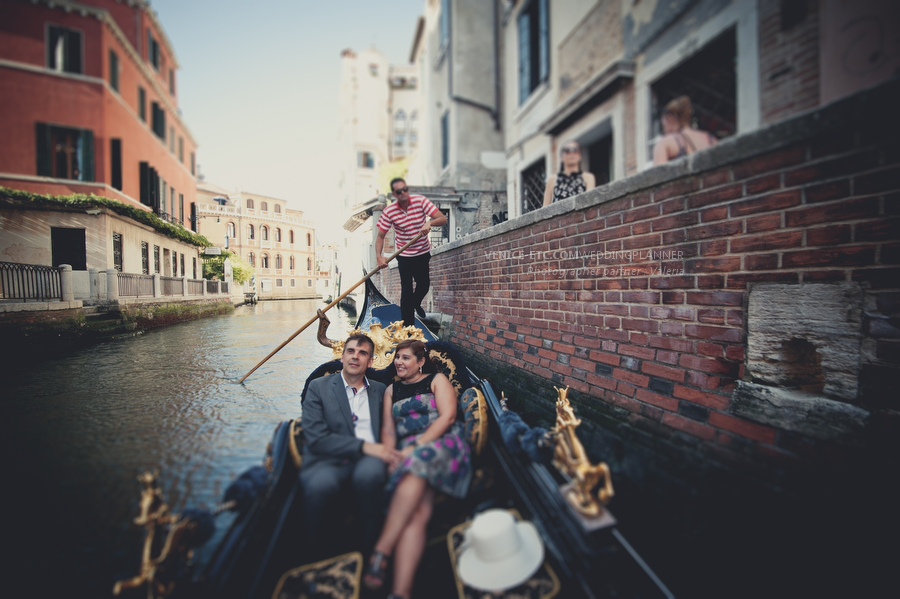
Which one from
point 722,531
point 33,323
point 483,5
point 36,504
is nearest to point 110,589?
point 36,504

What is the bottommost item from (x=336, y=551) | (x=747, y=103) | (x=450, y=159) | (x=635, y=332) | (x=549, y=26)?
(x=336, y=551)

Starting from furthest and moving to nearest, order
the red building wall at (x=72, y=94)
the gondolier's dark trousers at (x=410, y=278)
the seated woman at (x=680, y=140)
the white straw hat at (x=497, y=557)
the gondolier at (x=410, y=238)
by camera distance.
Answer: the red building wall at (x=72, y=94) → the gondolier's dark trousers at (x=410, y=278) → the gondolier at (x=410, y=238) → the seated woman at (x=680, y=140) → the white straw hat at (x=497, y=557)

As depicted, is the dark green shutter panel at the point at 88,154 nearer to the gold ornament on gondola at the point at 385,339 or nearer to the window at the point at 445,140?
the window at the point at 445,140

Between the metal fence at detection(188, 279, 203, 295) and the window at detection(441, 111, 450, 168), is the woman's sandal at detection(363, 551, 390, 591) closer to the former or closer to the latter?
the window at detection(441, 111, 450, 168)

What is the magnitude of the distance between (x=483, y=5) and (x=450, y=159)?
160 inches

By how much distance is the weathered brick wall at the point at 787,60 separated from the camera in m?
3.06

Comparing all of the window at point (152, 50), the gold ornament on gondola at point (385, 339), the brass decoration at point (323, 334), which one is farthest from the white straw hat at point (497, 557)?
the window at point (152, 50)

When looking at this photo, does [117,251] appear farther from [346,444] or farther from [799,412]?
[799,412]

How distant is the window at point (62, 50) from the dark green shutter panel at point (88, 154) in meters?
1.78

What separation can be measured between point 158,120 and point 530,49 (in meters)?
14.7

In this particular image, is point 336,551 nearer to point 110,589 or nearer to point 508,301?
point 110,589

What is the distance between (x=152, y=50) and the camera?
14.6 meters

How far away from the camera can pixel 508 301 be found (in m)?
→ 3.61

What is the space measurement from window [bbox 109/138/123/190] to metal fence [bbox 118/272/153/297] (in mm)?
2983
